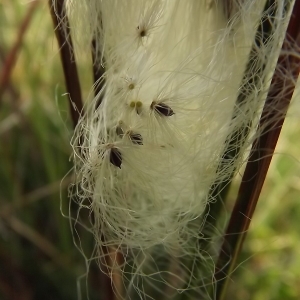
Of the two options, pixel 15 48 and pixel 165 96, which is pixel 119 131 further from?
pixel 15 48

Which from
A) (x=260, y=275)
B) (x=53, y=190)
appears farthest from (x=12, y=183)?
(x=260, y=275)

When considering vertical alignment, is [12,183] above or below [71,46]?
below

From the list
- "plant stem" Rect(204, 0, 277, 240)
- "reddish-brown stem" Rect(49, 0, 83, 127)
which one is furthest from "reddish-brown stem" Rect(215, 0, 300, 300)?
"reddish-brown stem" Rect(49, 0, 83, 127)

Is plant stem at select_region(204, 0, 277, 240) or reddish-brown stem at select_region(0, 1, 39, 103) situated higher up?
plant stem at select_region(204, 0, 277, 240)

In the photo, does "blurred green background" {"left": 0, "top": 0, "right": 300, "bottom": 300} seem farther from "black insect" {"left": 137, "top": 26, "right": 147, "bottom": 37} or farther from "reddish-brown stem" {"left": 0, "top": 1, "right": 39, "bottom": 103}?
"black insect" {"left": 137, "top": 26, "right": 147, "bottom": 37}

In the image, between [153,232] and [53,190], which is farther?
[53,190]

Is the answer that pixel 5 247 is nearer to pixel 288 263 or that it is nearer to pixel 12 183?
pixel 12 183
